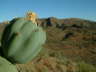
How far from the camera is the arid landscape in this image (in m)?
16.0

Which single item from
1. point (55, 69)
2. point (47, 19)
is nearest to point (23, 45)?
point (55, 69)

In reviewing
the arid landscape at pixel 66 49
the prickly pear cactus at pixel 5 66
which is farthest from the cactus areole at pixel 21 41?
the arid landscape at pixel 66 49

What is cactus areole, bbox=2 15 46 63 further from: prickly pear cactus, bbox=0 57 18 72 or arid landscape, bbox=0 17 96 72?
arid landscape, bbox=0 17 96 72

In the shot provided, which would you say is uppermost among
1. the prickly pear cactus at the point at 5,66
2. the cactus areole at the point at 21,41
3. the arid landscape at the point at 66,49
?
the cactus areole at the point at 21,41

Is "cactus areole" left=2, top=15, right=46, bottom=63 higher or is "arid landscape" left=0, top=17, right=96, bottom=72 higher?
"cactus areole" left=2, top=15, right=46, bottom=63

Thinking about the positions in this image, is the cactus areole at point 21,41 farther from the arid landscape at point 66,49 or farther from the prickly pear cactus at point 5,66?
the arid landscape at point 66,49

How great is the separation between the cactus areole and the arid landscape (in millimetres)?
385

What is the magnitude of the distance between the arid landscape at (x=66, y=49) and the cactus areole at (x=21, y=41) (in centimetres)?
39

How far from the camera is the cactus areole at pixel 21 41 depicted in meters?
1.73

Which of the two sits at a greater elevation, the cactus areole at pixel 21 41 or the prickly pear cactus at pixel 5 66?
the cactus areole at pixel 21 41

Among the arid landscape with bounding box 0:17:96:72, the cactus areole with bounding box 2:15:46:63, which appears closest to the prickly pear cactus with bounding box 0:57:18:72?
the cactus areole with bounding box 2:15:46:63

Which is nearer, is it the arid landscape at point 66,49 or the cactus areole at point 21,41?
the cactus areole at point 21,41

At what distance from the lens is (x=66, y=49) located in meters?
45.0

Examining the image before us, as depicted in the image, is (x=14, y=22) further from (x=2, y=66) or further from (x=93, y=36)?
(x=93, y=36)
